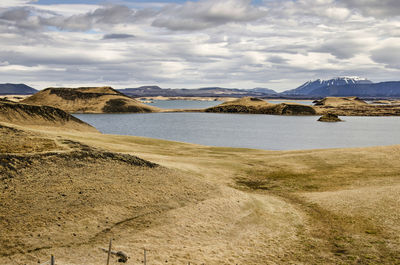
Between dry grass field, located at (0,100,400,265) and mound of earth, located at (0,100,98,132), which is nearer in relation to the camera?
dry grass field, located at (0,100,400,265)

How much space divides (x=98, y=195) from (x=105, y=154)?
717 cm

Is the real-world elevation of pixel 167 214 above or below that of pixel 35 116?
below

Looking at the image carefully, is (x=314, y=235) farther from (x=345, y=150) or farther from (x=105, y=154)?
(x=345, y=150)

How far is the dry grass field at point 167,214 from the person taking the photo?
19969mm

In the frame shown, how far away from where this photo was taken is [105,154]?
31875mm

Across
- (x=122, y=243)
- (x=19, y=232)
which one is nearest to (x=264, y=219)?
(x=122, y=243)

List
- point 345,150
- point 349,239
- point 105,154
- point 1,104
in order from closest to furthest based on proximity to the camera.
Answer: point 349,239 < point 105,154 < point 345,150 < point 1,104

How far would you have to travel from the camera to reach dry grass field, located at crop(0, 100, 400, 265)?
19969 mm

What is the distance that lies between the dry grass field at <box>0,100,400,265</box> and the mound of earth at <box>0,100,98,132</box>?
122 feet

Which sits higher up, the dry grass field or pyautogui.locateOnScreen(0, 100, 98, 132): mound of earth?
pyautogui.locateOnScreen(0, 100, 98, 132): mound of earth

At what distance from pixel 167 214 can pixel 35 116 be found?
59742mm

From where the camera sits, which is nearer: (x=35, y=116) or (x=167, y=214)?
(x=167, y=214)

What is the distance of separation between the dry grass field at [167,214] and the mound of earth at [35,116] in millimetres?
37244

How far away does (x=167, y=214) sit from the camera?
2497 centimetres
